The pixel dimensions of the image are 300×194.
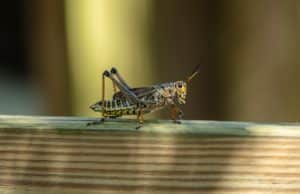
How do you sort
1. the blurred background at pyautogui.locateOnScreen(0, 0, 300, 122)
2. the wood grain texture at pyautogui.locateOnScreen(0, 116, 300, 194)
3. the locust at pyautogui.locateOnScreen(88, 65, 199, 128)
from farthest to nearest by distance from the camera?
the blurred background at pyautogui.locateOnScreen(0, 0, 300, 122)
the locust at pyautogui.locateOnScreen(88, 65, 199, 128)
the wood grain texture at pyautogui.locateOnScreen(0, 116, 300, 194)

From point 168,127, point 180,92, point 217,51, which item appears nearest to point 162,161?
point 168,127

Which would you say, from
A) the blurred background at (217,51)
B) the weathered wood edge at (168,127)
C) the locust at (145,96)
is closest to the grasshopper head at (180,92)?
the locust at (145,96)

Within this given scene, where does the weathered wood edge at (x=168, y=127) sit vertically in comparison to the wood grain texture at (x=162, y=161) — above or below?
above

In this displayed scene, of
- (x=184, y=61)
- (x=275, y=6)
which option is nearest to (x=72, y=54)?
(x=184, y=61)

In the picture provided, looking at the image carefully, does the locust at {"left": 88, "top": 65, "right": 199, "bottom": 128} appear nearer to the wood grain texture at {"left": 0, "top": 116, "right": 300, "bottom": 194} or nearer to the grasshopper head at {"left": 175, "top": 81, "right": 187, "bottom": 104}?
the grasshopper head at {"left": 175, "top": 81, "right": 187, "bottom": 104}

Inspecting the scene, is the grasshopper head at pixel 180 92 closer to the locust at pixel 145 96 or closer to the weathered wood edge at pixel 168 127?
the locust at pixel 145 96

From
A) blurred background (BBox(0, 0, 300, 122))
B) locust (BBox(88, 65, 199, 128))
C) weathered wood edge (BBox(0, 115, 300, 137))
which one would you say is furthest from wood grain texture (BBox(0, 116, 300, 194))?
blurred background (BBox(0, 0, 300, 122))

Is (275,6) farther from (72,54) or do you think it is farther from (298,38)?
(72,54)

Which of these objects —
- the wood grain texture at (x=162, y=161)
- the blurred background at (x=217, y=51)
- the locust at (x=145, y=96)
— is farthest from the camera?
the blurred background at (x=217, y=51)
